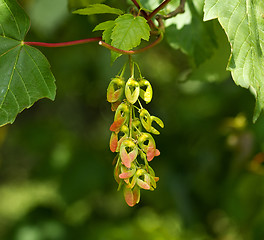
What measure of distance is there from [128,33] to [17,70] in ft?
0.94

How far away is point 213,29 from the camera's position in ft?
4.38

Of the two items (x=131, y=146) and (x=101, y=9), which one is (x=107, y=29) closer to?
(x=101, y=9)

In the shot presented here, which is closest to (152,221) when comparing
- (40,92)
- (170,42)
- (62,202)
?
(62,202)

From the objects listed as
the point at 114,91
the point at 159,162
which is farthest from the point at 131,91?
the point at 159,162

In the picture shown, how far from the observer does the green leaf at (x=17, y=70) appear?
1061mm

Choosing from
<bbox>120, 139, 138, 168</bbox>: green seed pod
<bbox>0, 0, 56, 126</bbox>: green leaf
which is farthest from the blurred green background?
<bbox>120, 139, 138, 168</bbox>: green seed pod

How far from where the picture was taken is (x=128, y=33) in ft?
3.23

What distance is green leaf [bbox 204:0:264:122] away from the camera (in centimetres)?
98

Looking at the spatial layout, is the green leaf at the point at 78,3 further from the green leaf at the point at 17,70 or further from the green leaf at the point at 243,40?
the green leaf at the point at 243,40

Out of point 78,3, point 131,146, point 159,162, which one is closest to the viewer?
point 131,146

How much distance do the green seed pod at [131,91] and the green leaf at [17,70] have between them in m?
0.24

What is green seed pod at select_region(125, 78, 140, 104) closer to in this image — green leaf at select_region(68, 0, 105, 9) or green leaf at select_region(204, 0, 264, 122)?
green leaf at select_region(204, 0, 264, 122)

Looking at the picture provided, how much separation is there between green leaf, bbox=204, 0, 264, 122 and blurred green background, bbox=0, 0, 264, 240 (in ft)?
3.67

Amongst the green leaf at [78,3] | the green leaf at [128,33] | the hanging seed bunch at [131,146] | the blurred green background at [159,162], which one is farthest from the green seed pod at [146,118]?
the blurred green background at [159,162]
